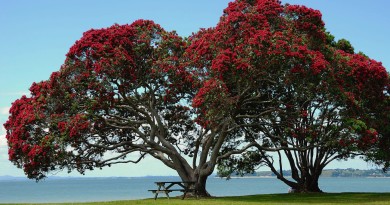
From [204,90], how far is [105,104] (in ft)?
22.2

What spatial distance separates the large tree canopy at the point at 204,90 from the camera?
27.8m

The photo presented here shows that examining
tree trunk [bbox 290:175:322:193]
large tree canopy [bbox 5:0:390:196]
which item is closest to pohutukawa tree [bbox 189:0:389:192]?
large tree canopy [bbox 5:0:390:196]

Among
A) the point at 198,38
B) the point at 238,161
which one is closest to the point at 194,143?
the point at 238,161

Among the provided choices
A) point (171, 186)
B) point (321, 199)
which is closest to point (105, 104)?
point (171, 186)

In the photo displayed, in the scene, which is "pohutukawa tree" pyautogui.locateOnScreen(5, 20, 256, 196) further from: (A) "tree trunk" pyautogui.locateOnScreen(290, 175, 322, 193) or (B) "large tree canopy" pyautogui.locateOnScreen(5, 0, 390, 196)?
(A) "tree trunk" pyautogui.locateOnScreen(290, 175, 322, 193)

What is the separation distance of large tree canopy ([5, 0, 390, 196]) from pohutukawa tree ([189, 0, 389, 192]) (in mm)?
61

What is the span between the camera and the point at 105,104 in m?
30.9

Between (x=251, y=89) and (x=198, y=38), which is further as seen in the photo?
(x=198, y=38)

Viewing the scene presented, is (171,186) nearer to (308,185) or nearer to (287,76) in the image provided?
(287,76)

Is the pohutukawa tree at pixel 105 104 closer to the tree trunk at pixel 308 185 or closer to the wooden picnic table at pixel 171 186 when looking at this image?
the wooden picnic table at pixel 171 186

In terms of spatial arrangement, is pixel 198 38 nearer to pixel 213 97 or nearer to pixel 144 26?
pixel 144 26

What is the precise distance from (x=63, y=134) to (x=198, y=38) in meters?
9.94

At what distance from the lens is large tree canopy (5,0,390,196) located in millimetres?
27828

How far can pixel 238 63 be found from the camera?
27.1 metres
